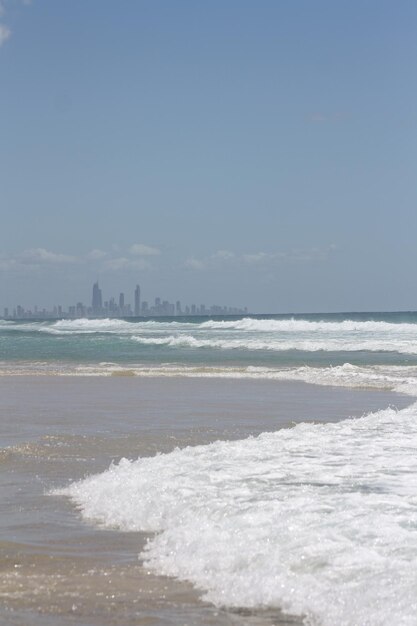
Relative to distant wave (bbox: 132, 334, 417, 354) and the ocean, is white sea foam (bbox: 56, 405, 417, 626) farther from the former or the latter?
distant wave (bbox: 132, 334, 417, 354)

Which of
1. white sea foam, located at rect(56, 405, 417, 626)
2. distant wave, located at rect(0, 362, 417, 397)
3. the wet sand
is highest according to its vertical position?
white sea foam, located at rect(56, 405, 417, 626)

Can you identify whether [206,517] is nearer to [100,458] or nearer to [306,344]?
[100,458]

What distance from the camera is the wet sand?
420 cm

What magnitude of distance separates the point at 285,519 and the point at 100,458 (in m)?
3.75

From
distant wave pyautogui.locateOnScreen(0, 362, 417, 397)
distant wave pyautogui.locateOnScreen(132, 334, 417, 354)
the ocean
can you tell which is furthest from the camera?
distant wave pyautogui.locateOnScreen(132, 334, 417, 354)

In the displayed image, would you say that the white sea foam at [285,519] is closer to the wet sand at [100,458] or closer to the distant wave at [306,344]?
the wet sand at [100,458]

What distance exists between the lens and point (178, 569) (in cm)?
482

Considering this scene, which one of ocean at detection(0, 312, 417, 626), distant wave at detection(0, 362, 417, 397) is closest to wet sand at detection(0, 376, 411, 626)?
ocean at detection(0, 312, 417, 626)

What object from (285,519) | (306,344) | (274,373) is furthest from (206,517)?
(306,344)

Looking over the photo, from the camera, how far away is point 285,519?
212 inches

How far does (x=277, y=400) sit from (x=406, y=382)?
542 centimetres

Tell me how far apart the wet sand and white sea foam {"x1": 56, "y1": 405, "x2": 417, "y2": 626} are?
199 millimetres

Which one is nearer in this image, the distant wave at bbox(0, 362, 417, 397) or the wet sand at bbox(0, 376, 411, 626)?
the wet sand at bbox(0, 376, 411, 626)

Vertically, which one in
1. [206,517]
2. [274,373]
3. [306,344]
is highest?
[306,344]
